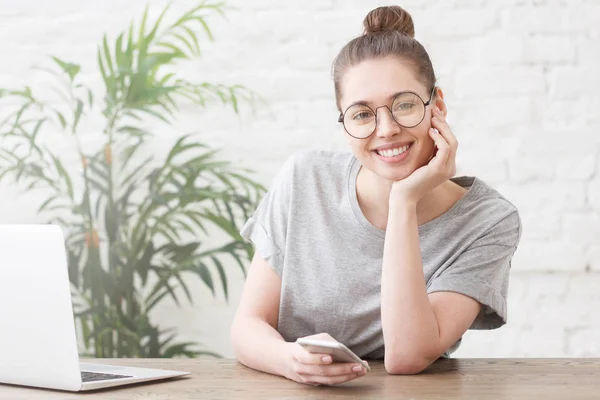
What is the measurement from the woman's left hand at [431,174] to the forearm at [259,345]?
1.10 feet

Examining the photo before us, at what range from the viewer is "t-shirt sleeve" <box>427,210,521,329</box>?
57.8 inches

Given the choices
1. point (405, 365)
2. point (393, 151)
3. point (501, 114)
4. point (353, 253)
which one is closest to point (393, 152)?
point (393, 151)

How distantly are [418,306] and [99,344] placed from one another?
60.7 inches

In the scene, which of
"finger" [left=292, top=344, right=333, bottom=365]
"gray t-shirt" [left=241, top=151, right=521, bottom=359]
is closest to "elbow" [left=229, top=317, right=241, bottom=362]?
"gray t-shirt" [left=241, top=151, right=521, bottom=359]

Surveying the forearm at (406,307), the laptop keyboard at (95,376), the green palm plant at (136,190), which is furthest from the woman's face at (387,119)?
the green palm plant at (136,190)

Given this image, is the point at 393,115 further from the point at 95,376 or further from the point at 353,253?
the point at 95,376

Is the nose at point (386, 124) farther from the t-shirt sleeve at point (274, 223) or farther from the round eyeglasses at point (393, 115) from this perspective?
the t-shirt sleeve at point (274, 223)

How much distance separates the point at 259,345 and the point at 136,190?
1.38 meters

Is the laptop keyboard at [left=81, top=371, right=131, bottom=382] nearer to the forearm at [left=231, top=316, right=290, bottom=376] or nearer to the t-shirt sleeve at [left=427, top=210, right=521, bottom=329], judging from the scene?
the forearm at [left=231, top=316, right=290, bottom=376]

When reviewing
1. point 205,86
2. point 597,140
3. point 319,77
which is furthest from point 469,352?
point 205,86

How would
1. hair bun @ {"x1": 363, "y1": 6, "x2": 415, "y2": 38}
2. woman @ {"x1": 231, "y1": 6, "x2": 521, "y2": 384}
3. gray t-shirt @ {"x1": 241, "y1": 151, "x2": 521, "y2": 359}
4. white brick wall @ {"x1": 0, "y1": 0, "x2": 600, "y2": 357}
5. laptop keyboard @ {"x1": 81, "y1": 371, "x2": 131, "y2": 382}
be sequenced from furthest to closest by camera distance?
white brick wall @ {"x1": 0, "y1": 0, "x2": 600, "y2": 357} → hair bun @ {"x1": 363, "y1": 6, "x2": 415, "y2": 38} → gray t-shirt @ {"x1": 241, "y1": 151, "x2": 521, "y2": 359} → woman @ {"x1": 231, "y1": 6, "x2": 521, "y2": 384} → laptop keyboard @ {"x1": 81, "y1": 371, "x2": 131, "y2": 382}

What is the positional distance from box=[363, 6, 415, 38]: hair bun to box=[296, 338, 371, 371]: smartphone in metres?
0.68

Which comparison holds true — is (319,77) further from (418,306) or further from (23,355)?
(23,355)

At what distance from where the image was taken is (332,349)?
1.18m
